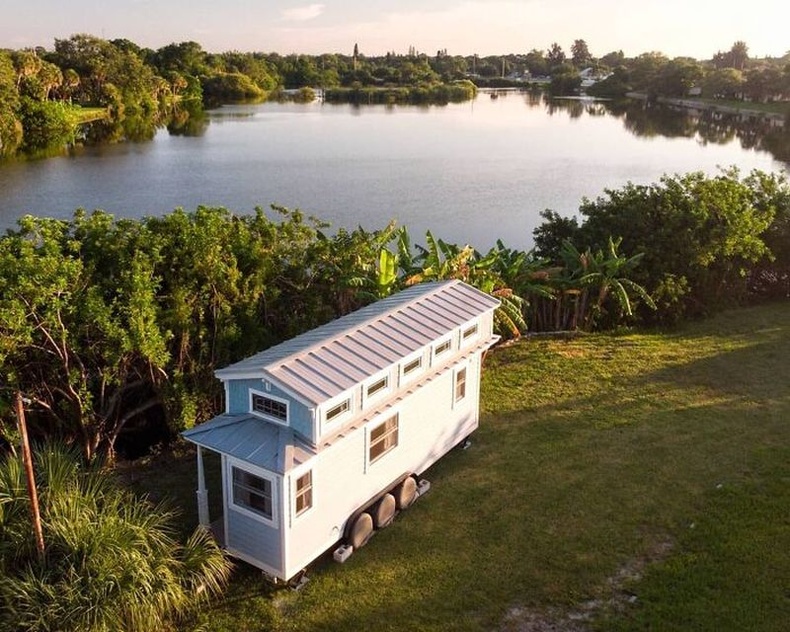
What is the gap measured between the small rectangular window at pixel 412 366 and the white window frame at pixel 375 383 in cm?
39

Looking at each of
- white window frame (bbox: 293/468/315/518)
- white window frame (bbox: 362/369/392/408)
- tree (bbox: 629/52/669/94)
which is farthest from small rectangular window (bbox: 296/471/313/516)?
tree (bbox: 629/52/669/94)

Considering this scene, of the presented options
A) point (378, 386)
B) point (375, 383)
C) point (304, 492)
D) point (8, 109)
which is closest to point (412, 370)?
point (378, 386)

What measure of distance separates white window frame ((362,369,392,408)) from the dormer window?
108 cm

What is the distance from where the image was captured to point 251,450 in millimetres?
8523

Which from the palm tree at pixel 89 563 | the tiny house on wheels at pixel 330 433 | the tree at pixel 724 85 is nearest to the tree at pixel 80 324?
the palm tree at pixel 89 563

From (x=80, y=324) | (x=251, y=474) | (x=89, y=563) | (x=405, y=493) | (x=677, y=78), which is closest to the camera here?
(x=89, y=563)

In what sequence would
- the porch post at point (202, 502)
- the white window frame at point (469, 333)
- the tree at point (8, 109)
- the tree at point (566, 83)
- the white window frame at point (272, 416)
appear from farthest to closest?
the tree at point (566, 83) < the tree at point (8, 109) < the white window frame at point (469, 333) < the porch post at point (202, 502) < the white window frame at point (272, 416)

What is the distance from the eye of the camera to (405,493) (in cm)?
1044

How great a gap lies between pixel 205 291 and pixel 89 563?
212 inches

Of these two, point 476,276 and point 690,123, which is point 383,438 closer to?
point 476,276

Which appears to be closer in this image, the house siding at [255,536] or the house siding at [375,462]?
the house siding at [255,536]

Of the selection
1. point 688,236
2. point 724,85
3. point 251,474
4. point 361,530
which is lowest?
point 361,530

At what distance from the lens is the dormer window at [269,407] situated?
8773 mm

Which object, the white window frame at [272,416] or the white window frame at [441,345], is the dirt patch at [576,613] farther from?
the white window frame at [441,345]
